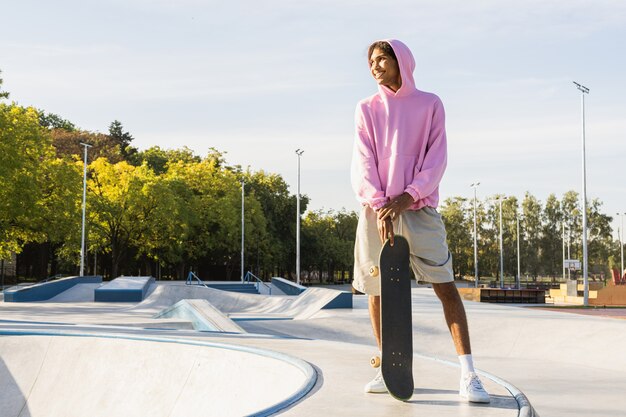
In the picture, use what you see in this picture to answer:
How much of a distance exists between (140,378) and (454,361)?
468cm

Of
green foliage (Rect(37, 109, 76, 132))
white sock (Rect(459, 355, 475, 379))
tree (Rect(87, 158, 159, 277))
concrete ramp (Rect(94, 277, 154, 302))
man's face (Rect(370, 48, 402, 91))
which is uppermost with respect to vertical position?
green foliage (Rect(37, 109, 76, 132))

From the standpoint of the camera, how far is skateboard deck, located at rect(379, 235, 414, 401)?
383 centimetres

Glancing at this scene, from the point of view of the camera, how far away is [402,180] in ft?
13.4

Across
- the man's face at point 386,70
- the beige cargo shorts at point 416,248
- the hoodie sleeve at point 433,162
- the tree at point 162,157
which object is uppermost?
the tree at point 162,157

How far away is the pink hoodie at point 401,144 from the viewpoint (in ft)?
13.4

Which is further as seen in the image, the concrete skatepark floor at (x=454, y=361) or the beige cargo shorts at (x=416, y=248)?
the beige cargo shorts at (x=416, y=248)

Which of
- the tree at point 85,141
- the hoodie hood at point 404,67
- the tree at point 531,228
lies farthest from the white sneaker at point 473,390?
the tree at point 531,228

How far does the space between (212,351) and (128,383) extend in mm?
872

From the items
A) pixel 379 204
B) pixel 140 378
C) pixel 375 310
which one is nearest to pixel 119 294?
pixel 140 378

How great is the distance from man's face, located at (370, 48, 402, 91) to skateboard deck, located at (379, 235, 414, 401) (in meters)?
0.99

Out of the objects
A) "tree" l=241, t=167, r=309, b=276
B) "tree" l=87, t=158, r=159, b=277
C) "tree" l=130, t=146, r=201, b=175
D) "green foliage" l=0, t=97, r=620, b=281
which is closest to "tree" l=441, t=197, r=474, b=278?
"green foliage" l=0, t=97, r=620, b=281

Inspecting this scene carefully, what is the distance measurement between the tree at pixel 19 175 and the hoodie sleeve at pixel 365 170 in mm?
29295

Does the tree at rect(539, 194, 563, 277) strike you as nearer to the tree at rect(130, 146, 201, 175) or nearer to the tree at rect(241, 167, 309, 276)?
the tree at rect(241, 167, 309, 276)

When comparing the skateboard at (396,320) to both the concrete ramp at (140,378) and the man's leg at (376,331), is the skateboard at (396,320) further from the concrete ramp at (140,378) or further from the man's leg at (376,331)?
the concrete ramp at (140,378)
